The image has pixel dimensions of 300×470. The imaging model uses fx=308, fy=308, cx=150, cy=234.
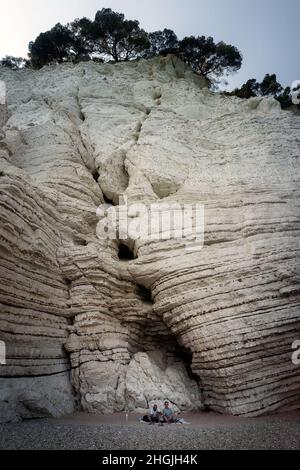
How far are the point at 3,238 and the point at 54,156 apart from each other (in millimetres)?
8201

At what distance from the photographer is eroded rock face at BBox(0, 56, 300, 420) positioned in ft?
34.5

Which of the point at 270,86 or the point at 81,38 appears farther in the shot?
the point at 81,38

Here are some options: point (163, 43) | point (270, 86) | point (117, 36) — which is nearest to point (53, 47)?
point (117, 36)

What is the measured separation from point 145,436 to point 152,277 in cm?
622

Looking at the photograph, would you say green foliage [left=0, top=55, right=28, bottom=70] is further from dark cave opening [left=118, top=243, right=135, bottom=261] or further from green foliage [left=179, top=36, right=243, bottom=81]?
dark cave opening [left=118, top=243, right=135, bottom=261]

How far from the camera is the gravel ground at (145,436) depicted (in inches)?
260

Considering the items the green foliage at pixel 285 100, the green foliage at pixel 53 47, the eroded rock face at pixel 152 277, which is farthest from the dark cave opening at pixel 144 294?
the green foliage at pixel 53 47

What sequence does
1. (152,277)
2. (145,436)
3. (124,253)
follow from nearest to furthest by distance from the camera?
(145,436) → (152,277) → (124,253)

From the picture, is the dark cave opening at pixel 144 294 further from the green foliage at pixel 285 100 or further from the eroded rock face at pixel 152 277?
the green foliage at pixel 285 100

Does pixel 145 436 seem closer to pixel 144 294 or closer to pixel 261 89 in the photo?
pixel 144 294

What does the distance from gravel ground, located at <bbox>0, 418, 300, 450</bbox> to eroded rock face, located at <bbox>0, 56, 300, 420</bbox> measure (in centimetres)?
172

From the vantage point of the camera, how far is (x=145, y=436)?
7.37 m

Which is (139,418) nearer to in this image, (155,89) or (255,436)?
(255,436)

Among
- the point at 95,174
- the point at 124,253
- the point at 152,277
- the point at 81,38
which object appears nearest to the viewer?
the point at 152,277
